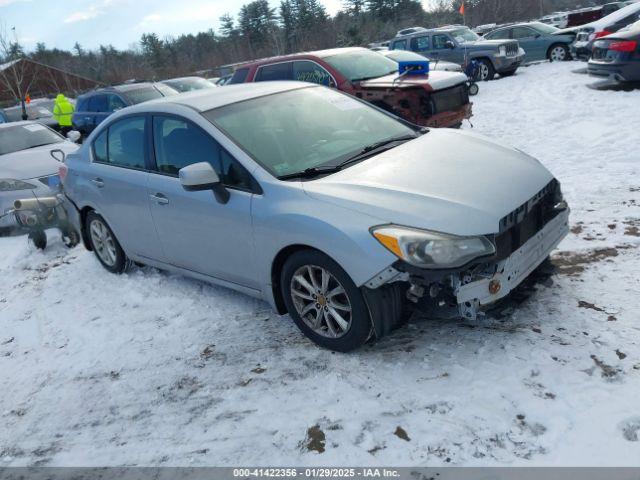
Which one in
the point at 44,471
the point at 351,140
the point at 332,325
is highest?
the point at 351,140

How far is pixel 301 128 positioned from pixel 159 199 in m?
1.34

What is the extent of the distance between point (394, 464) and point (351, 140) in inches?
96.8

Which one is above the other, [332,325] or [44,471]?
[332,325]

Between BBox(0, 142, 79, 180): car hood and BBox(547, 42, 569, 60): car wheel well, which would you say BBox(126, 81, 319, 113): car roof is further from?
BBox(547, 42, 569, 60): car wheel well

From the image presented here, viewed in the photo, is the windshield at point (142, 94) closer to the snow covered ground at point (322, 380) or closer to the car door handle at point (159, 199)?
the snow covered ground at point (322, 380)

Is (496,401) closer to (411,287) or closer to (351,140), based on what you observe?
(411,287)

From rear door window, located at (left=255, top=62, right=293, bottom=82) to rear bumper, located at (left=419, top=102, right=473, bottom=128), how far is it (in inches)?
109

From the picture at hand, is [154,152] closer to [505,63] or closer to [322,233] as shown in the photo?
[322,233]

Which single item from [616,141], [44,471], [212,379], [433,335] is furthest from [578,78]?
[44,471]

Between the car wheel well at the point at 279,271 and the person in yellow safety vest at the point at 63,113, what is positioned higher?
the person in yellow safety vest at the point at 63,113

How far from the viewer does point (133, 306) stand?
491cm

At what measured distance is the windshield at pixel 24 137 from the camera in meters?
9.11

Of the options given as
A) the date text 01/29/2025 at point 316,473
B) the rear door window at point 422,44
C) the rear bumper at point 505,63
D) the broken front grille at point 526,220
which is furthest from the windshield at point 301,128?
the rear door window at point 422,44

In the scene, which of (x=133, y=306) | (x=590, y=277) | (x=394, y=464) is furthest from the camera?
(x=133, y=306)
